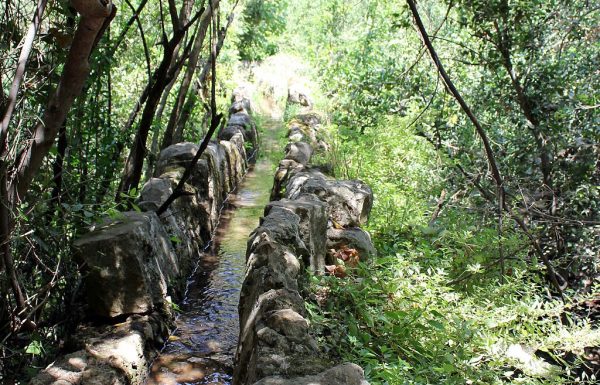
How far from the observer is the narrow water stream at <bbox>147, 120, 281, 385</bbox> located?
4340 mm

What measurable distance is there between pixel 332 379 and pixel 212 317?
9.98 ft

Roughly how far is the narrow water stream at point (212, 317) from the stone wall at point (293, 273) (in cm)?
64

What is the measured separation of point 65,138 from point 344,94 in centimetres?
680

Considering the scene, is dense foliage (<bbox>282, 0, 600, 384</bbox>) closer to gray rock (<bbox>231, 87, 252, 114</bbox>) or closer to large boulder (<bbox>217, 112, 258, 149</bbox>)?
large boulder (<bbox>217, 112, 258, 149</bbox>)

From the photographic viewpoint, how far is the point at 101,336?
418 cm

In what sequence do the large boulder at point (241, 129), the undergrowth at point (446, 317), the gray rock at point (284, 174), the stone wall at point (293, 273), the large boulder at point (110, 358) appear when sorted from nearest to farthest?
1. the stone wall at point (293, 273)
2. the undergrowth at point (446, 317)
3. the large boulder at point (110, 358)
4. the gray rock at point (284, 174)
5. the large boulder at point (241, 129)

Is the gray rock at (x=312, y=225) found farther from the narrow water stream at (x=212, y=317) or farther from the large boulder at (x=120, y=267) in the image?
the large boulder at (x=120, y=267)

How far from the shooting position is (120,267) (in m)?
4.38

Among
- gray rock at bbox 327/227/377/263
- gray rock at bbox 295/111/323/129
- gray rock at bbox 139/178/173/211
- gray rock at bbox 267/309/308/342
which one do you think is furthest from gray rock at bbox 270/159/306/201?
gray rock at bbox 267/309/308/342

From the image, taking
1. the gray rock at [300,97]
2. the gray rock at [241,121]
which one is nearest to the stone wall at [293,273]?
the gray rock at [241,121]

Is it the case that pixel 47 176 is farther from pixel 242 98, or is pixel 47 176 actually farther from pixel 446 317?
pixel 242 98

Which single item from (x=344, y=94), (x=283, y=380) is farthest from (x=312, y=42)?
(x=283, y=380)

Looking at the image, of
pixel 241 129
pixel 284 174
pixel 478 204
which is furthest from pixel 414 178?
pixel 241 129

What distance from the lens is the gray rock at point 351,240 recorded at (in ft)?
17.8
